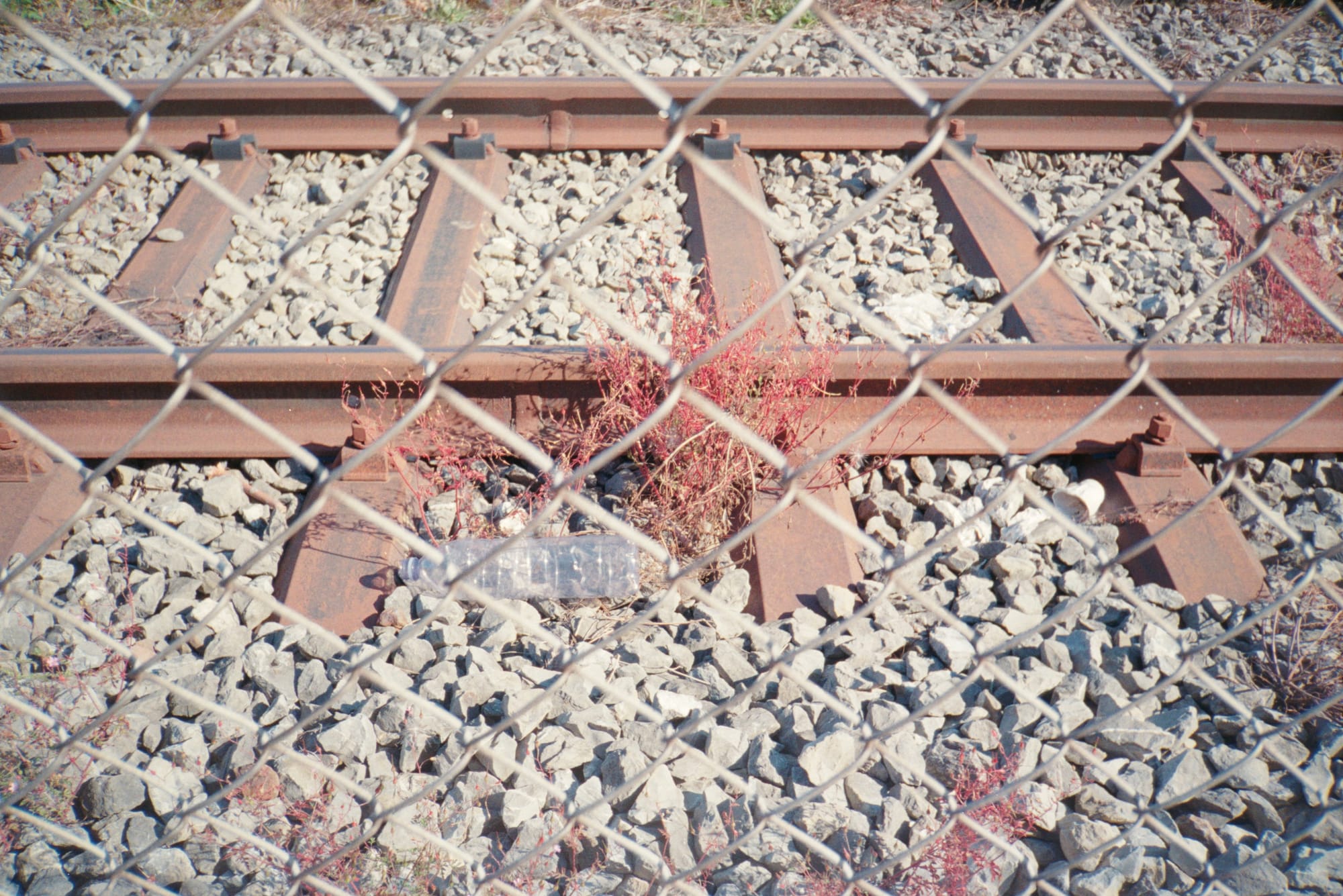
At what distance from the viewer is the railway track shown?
288 cm

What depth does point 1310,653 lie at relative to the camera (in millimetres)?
2365

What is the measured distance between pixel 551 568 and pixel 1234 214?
373cm

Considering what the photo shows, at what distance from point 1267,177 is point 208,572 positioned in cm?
523

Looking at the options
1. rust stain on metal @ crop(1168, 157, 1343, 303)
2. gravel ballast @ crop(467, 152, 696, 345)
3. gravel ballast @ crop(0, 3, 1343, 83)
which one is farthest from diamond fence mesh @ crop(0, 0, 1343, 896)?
gravel ballast @ crop(0, 3, 1343, 83)

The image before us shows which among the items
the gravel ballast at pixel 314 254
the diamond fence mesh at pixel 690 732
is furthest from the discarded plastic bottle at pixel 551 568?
the gravel ballast at pixel 314 254

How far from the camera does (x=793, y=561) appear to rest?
9.25 feet

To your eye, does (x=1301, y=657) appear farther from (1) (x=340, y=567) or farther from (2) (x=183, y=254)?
(2) (x=183, y=254)

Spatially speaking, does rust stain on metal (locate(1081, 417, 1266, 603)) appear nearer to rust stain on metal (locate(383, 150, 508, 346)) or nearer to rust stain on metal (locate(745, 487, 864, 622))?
rust stain on metal (locate(745, 487, 864, 622))

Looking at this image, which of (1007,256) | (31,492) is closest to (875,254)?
(1007,256)

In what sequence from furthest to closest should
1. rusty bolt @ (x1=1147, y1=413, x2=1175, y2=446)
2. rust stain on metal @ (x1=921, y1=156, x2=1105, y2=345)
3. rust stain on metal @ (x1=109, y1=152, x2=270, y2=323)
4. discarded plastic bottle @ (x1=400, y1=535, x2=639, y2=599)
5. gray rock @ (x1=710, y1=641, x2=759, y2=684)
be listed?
1. rust stain on metal @ (x1=109, y1=152, x2=270, y2=323)
2. rust stain on metal @ (x1=921, y1=156, x2=1105, y2=345)
3. rusty bolt @ (x1=1147, y1=413, x2=1175, y2=446)
4. discarded plastic bottle @ (x1=400, y1=535, x2=639, y2=599)
5. gray rock @ (x1=710, y1=641, x2=759, y2=684)

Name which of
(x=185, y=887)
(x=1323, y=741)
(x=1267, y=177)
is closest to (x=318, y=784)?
(x=185, y=887)

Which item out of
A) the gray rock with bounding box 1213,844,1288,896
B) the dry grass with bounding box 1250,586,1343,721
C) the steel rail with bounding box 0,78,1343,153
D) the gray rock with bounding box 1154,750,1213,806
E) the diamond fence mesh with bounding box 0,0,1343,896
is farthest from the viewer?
the steel rail with bounding box 0,78,1343,153

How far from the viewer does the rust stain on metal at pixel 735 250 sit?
3.64 meters

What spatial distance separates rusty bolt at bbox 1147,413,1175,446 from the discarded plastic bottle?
5.49ft
